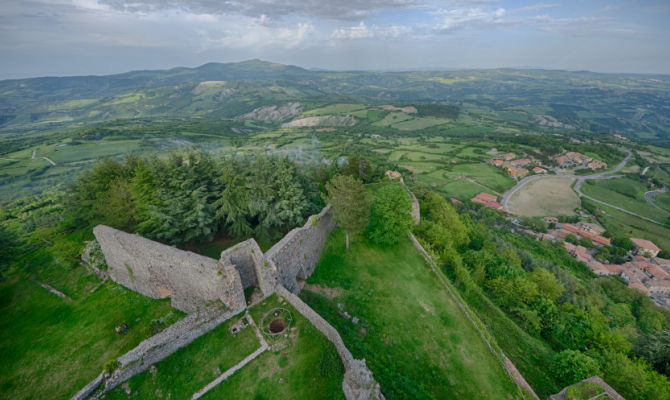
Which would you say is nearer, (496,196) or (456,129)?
(496,196)

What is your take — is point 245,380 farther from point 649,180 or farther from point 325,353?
point 649,180

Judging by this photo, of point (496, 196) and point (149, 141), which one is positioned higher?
point (149, 141)

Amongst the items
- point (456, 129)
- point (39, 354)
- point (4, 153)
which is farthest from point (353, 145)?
point (4, 153)

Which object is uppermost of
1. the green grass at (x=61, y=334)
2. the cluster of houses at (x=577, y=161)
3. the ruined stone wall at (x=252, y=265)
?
the ruined stone wall at (x=252, y=265)

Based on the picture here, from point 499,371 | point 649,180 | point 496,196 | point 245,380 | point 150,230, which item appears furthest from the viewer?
point 649,180

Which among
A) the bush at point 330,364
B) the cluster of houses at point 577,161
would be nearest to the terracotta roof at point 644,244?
the cluster of houses at point 577,161

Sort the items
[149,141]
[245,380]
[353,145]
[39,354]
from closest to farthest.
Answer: [245,380], [39,354], [149,141], [353,145]

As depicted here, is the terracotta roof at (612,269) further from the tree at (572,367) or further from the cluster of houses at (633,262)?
the tree at (572,367)
